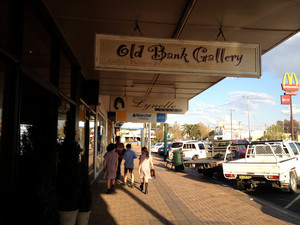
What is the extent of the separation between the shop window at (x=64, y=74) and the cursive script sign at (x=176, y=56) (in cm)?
196

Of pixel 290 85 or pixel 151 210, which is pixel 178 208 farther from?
pixel 290 85

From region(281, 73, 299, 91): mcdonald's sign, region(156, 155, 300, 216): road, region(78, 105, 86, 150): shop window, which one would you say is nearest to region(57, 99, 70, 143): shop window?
region(78, 105, 86, 150): shop window

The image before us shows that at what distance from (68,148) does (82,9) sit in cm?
226

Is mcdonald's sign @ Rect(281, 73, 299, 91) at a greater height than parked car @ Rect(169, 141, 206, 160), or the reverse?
mcdonald's sign @ Rect(281, 73, 299, 91)

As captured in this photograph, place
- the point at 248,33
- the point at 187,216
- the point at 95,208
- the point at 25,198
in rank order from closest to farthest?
the point at 25,198
the point at 248,33
the point at 187,216
the point at 95,208

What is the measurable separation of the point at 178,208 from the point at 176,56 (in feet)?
14.6

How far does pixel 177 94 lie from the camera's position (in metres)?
12.9

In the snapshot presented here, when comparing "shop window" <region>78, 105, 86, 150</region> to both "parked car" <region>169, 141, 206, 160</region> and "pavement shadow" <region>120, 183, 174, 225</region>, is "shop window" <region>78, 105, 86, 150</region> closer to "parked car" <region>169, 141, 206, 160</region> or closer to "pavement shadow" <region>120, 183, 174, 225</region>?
"pavement shadow" <region>120, 183, 174, 225</region>

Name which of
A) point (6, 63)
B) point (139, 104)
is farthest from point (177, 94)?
point (6, 63)

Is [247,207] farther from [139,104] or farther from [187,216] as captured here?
[139,104]

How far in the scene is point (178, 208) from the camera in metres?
7.79

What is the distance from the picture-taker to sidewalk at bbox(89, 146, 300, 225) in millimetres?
6621

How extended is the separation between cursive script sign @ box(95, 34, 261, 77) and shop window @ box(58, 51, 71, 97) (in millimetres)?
1964

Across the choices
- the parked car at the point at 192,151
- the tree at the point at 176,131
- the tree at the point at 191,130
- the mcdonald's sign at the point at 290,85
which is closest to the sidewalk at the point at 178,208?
the parked car at the point at 192,151
